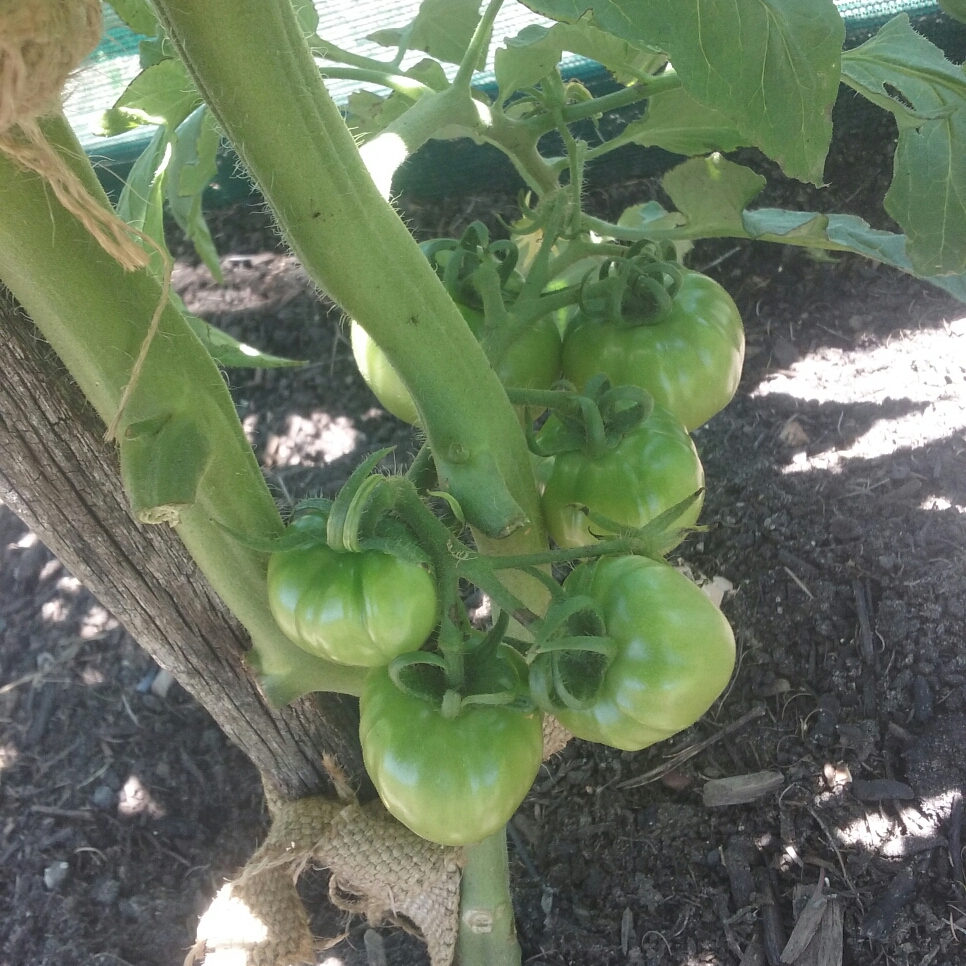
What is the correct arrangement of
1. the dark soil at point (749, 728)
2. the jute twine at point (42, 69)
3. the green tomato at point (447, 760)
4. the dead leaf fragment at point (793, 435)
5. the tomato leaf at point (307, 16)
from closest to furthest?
1. the jute twine at point (42, 69)
2. the green tomato at point (447, 760)
3. the tomato leaf at point (307, 16)
4. the dark soil at point (749, 728)
5. the dead leaf fragment at point (793, 435)

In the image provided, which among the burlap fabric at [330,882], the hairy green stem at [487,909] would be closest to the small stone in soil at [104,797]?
the burlap fabric at [330,882]

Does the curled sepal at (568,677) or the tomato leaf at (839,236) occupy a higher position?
the tomato leaf at (839,236)

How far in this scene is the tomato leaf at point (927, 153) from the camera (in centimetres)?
75

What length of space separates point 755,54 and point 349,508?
40 centimetres

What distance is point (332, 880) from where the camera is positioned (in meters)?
1.01

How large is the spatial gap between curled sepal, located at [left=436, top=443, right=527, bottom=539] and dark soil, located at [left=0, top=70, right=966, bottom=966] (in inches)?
33.7

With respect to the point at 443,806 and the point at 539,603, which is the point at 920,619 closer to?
the point at 539,603

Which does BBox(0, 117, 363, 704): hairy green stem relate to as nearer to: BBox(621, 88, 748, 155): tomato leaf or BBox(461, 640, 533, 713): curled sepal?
BBox(461, 640, 533, 713): curled sepal

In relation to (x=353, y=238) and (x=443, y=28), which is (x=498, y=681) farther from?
(x=443, y=28)

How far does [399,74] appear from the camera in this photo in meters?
1.00

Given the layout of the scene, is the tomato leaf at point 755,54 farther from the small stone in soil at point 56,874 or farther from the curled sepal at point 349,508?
the small stone in soil at point 56,874

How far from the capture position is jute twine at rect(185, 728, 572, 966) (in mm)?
1004

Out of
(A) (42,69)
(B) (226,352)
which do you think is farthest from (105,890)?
(A) (42,69)

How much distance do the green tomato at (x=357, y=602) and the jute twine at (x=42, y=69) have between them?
0.27 meters
